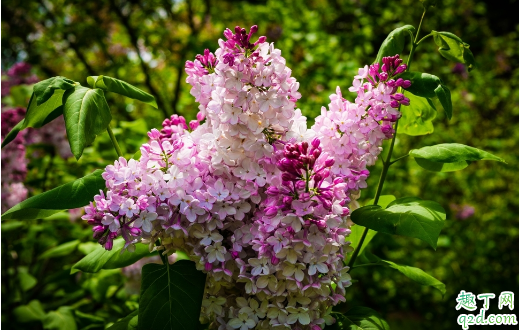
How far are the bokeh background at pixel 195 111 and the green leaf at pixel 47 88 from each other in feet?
3.40

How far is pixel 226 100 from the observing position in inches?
41.1

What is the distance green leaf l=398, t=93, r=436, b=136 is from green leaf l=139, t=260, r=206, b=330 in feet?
2.17

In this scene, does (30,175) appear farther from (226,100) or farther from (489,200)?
(489,200)

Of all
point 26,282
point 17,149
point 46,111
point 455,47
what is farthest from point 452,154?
point 26,282

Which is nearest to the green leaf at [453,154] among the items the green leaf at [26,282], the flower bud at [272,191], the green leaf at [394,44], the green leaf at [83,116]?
the green leaf at [394,44]

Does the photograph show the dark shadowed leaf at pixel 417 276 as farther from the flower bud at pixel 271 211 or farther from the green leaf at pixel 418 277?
the flower bud at pixel 271 211

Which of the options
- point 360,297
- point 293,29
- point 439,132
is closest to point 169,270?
point 293,29

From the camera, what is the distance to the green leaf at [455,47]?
4.09 ft

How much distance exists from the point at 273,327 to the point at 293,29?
2.58 m

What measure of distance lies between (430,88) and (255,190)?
45 centimetres

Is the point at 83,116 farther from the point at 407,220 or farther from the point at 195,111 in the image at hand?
the point at 195,111

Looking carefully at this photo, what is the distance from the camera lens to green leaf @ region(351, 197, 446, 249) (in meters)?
1.04

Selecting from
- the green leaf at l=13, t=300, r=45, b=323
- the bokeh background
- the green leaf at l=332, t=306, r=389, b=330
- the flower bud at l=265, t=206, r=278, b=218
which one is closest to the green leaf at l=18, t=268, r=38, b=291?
the bokeh background

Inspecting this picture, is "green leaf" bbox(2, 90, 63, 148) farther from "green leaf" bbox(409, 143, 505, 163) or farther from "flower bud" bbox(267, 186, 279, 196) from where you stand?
"green leaf" bbox(409, 143, 505, 163)
